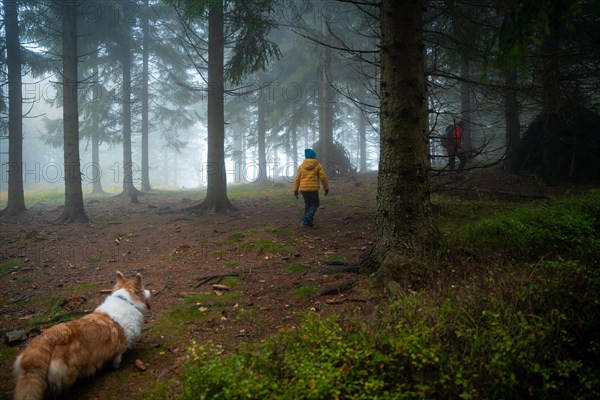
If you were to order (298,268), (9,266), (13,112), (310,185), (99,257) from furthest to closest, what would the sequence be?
(13,112) < (310,185) < (99,257) < (9,266) < (298,268)

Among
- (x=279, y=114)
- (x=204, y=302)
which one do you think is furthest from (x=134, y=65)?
(x=204, y=302)

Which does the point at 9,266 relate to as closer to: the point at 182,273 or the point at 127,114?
the point at 182,273

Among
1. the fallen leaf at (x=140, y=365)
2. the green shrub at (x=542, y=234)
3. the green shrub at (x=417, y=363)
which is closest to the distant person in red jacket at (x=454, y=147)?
the green shrub at (x=542, y=234)

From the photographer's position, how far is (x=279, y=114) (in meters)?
24.2

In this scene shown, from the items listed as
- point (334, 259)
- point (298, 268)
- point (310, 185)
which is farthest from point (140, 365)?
point (310, 185)

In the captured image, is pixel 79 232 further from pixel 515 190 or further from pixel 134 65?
pixel 134 65

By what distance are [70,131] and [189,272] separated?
983cm

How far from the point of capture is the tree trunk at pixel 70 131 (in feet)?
42.1

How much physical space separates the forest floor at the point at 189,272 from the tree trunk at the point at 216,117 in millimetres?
761

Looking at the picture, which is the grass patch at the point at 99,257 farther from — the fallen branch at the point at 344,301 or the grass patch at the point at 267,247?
the fallen branch at the point at 344,301

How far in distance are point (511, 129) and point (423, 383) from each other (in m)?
11.9

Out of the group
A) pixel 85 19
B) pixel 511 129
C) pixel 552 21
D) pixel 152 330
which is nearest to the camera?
pixel 552 21

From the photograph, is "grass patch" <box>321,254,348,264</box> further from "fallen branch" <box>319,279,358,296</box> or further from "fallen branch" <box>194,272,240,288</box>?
"fallen branch" <box>194,272,240,288</box>

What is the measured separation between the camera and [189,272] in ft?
23.2
